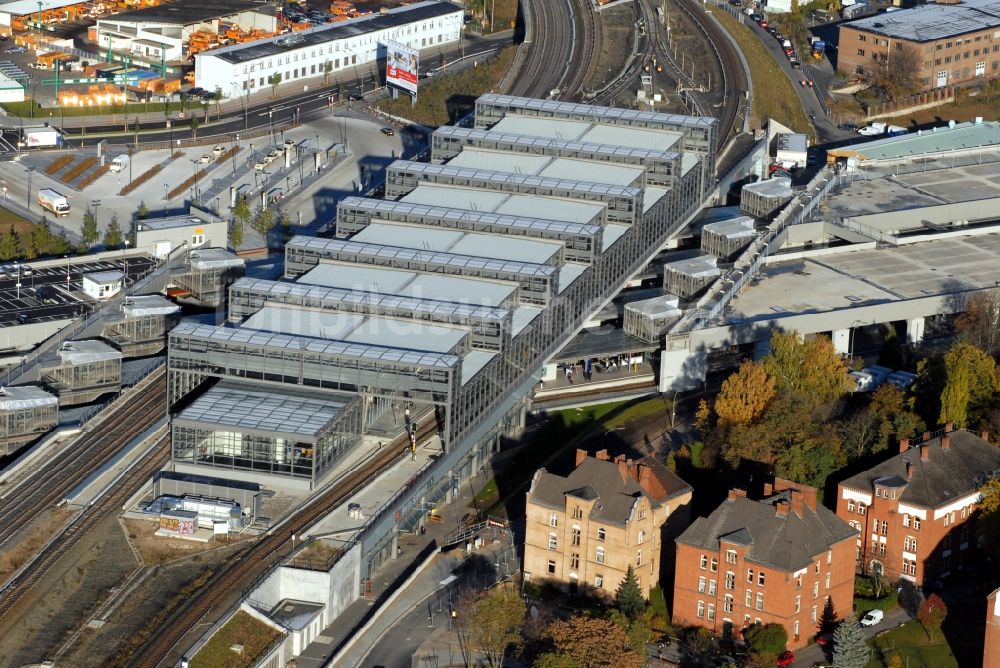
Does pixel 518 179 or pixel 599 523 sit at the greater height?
pixel 518 179

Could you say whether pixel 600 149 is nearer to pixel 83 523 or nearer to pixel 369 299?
pixel 369 299

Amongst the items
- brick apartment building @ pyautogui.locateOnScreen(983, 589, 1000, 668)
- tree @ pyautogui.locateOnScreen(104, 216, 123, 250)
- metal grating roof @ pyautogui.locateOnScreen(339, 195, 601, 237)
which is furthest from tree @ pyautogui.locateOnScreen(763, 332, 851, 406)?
tree @ pyautogui.locateOnScreen(104, 216, 123, 250)

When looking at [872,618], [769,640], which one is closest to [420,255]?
[872,618]

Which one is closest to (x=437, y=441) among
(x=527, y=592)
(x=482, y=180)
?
(x=527, y=592)

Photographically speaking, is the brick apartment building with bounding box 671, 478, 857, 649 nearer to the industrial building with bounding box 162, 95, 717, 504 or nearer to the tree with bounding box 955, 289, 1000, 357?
the industrial building with bounding box 162, 95, 717, 504

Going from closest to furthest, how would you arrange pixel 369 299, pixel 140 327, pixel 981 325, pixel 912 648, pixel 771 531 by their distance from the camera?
pixel 771 531
pixel 912 648
pixel 369 299
pixel 981 325
pixel 140 327

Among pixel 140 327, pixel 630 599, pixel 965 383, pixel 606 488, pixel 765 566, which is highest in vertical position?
pixel 965 383

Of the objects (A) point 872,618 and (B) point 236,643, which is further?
(A) point 872,618
